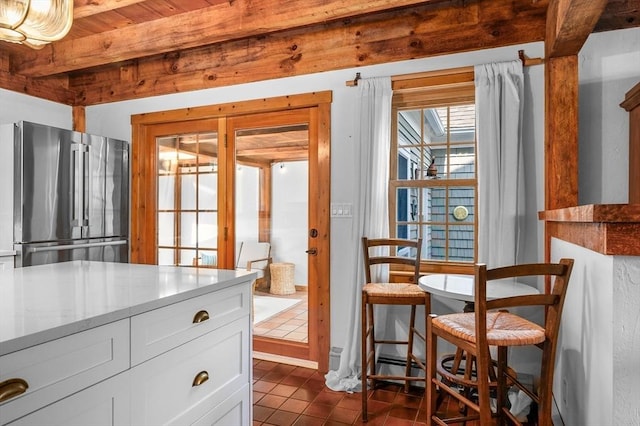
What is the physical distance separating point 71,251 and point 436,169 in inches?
124

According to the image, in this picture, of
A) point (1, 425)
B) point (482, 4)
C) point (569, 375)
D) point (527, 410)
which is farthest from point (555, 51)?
point (1, 425)

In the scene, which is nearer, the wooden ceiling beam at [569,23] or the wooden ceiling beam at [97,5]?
the wooden ceiling beam at [569,23]

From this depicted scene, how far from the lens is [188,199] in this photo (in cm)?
374

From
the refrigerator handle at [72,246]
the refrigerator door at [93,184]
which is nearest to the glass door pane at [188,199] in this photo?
the refrigerator handle at [72,246]

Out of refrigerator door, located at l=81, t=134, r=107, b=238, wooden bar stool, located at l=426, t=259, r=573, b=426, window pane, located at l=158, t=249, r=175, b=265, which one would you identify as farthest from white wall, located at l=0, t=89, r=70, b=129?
wooden bar stool, located at l=426, t=259, r=573, b=426

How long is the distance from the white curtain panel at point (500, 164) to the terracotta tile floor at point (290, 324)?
149cm

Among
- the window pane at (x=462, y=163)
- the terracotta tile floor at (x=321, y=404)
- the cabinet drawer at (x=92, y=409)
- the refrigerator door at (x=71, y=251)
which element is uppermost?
the window pane at (x=462, y=163)

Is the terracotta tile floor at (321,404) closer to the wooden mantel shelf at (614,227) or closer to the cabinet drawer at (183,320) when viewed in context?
the cabinet drawer at (183,320)

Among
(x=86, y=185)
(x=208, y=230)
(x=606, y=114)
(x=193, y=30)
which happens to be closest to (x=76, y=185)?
(x=86, y=185)

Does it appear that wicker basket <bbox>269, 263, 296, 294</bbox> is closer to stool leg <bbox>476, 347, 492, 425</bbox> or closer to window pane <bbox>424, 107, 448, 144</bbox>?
window pane <bbox>424, 107, 448, 144</bbox>

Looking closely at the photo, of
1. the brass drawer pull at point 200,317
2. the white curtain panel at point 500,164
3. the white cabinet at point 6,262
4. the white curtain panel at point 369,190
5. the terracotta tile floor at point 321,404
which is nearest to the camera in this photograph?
the brass drawer pull at point 200,317

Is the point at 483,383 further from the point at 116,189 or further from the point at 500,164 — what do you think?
the point at 116,189

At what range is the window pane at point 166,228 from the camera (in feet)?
12.6

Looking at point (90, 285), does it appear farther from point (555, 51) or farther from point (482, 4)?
point (482, 4)
